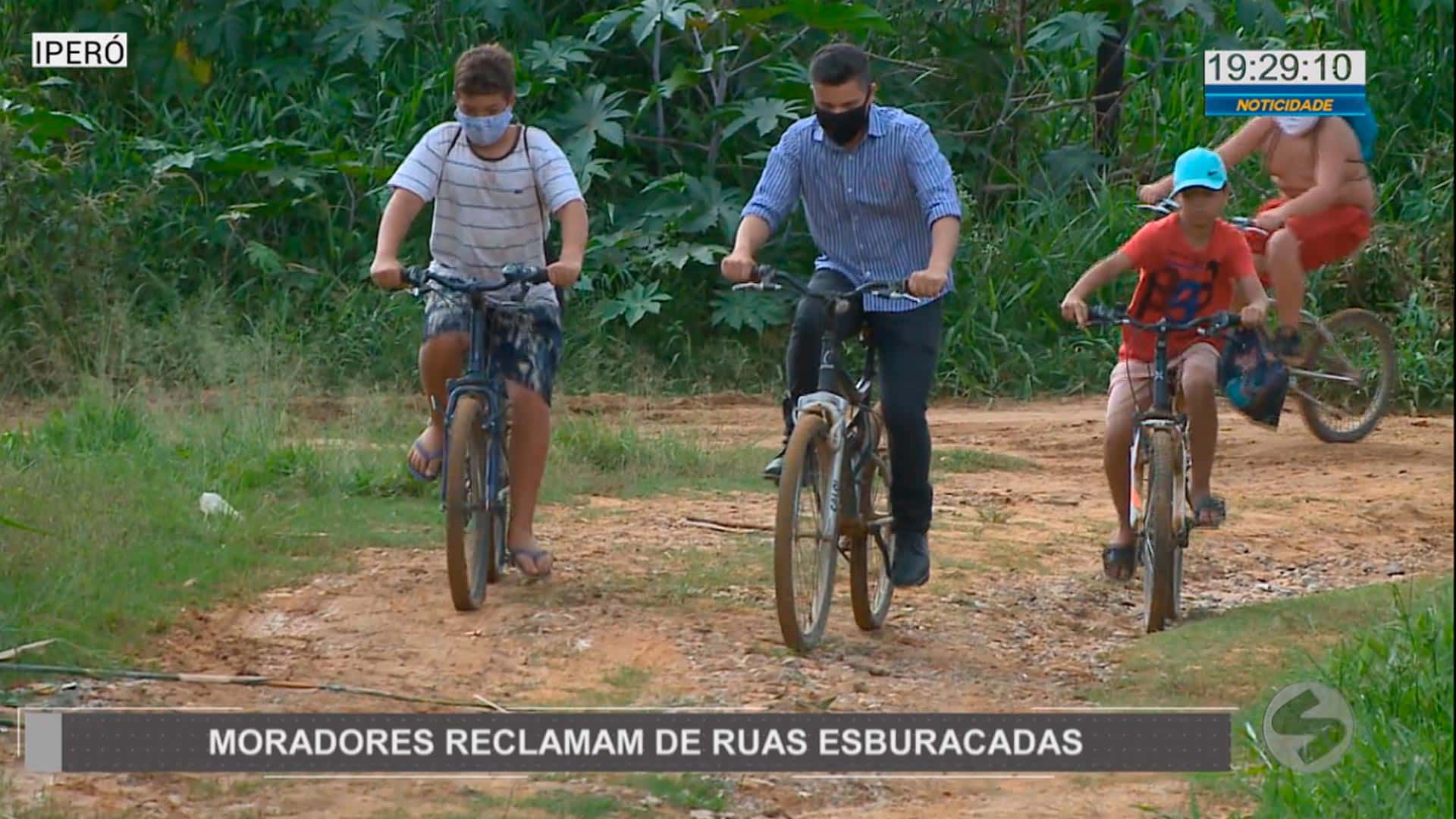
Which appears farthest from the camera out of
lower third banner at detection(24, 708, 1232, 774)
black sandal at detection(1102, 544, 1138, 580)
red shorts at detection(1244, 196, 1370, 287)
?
red shorts at detection(1244, 196, 1370, 287)

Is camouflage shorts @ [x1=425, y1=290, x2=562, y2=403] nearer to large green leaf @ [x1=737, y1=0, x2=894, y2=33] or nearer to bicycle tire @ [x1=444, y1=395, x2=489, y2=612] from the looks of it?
bicycle tire @ [x1=444, y1=395, x2=489, y2=612]

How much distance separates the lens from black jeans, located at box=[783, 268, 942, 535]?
616 cm

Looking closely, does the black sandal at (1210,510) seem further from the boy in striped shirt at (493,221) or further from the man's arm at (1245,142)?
the man's arm at (1245,142)

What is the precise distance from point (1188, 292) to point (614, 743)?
2632 millimetres

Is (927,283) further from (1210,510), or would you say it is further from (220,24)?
(220,24)

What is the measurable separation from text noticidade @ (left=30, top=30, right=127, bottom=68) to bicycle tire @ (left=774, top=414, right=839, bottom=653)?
778cm

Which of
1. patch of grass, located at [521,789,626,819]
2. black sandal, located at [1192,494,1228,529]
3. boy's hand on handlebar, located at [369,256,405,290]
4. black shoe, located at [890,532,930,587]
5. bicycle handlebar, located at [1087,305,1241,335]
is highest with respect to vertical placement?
boy's hand on handlebar, located at [369,256,405,290]

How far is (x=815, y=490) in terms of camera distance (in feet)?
19.8

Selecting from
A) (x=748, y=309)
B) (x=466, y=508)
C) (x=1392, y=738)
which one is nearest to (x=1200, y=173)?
(x=466, y=508)

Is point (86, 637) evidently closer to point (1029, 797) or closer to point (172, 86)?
point (1029, 797)

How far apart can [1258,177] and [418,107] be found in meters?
4.66

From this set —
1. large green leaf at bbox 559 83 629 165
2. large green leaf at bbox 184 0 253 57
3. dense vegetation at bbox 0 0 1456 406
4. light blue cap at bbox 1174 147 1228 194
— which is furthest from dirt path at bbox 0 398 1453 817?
large green leaf at bbox 184 0 253 57

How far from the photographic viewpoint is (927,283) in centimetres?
587

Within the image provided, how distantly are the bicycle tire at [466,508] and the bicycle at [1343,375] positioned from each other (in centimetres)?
458
